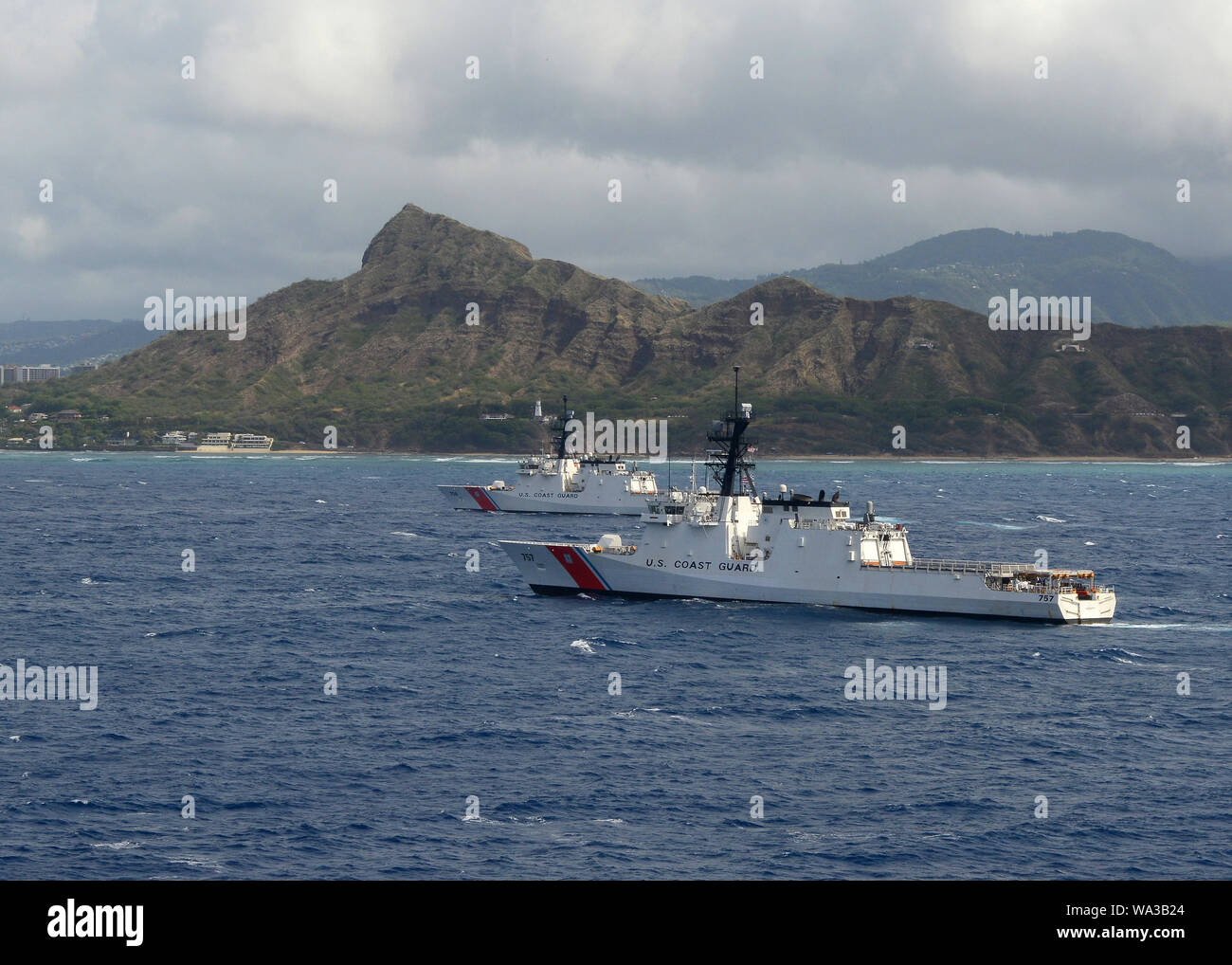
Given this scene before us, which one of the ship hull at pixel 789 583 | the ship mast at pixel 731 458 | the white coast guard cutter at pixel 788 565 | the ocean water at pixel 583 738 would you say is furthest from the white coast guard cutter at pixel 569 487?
the white coast guard cutter at pixel 788 565

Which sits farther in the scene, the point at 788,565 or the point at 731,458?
the point at 731,458

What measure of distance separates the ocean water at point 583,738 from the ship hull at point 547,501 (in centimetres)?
5227

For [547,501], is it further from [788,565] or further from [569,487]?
[788,565]

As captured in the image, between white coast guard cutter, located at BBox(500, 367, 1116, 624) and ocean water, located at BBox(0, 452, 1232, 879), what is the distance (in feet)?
4.81

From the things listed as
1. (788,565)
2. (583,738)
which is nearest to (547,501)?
(788,565)

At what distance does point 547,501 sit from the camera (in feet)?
465

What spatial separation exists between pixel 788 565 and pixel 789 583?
1.03 metres

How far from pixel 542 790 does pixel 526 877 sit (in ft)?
24.7

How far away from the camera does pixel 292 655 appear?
192 ft

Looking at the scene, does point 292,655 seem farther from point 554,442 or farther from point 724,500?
point 554,442

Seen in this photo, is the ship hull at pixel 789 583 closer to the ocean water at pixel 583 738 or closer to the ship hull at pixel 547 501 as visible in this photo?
the ocean water at pixel 583 738

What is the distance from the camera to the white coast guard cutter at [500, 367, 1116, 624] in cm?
6644

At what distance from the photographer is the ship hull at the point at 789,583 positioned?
66.2 m

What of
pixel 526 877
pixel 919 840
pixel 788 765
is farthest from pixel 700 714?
pixel 526 877
